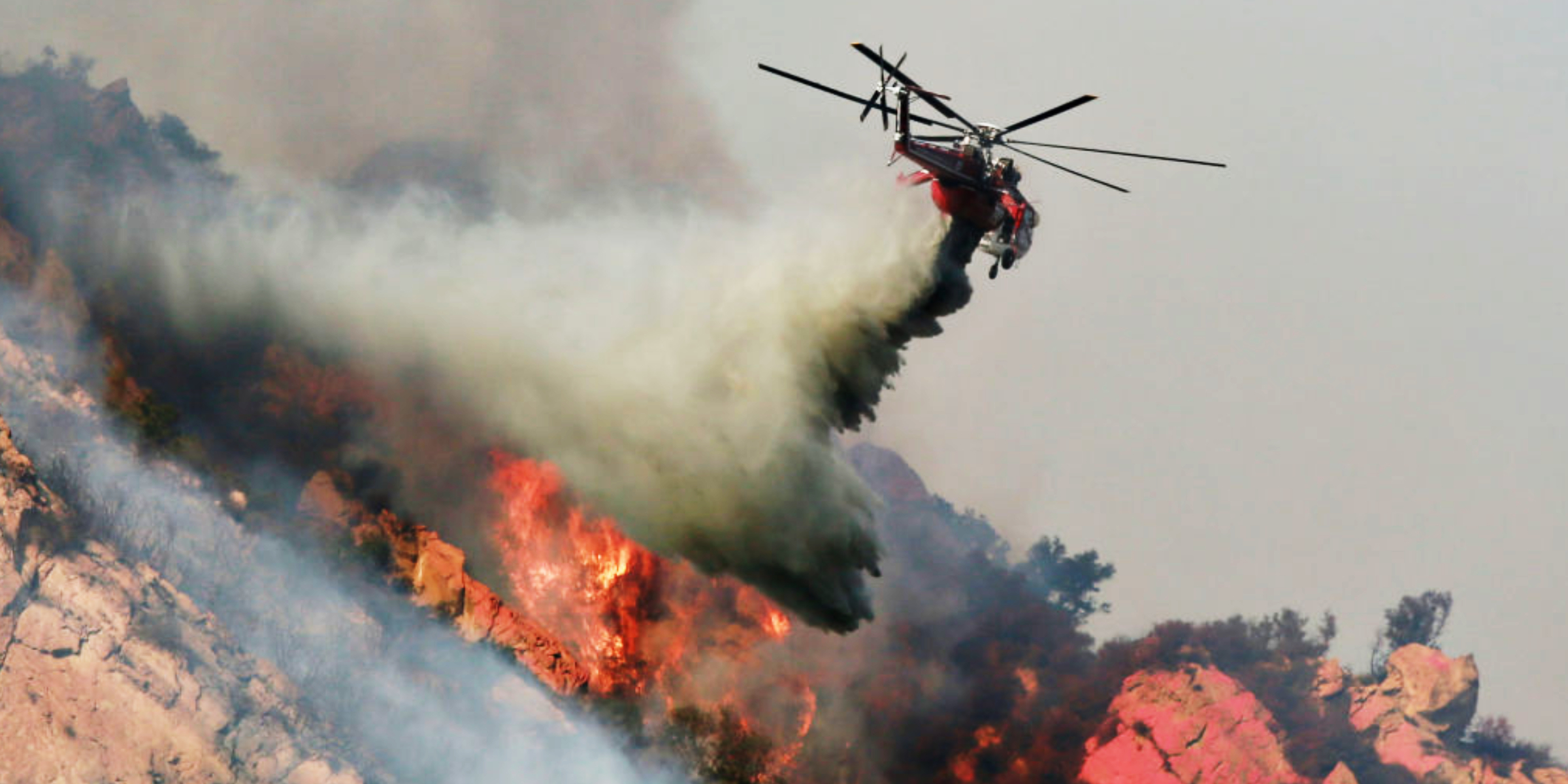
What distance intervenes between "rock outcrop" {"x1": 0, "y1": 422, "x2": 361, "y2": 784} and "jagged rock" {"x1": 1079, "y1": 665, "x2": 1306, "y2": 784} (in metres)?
41.8

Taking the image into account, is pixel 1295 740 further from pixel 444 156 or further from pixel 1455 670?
pixel 444 156

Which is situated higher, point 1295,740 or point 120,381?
point 1295,740

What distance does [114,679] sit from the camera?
5375 centimetres

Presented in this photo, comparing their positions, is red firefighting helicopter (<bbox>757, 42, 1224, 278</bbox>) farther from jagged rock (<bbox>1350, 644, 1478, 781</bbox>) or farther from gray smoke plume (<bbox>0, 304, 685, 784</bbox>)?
jagged rock (<bbox>1350, 644, 1478, 781</bbox>)

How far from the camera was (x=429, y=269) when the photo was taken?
2613 inches

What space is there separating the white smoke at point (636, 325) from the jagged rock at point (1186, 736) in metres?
31.7

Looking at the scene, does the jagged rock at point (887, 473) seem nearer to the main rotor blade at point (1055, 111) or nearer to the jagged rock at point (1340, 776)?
the jagged rock at point (1340, 776)

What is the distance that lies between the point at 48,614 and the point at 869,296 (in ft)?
105

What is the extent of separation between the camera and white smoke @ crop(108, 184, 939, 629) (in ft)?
172

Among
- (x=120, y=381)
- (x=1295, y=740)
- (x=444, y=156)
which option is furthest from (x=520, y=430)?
(x=1295, y=740)

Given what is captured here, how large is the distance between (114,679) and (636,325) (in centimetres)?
2371

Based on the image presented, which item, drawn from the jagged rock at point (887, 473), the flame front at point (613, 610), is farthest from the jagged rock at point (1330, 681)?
the flame front at point (613, 610)

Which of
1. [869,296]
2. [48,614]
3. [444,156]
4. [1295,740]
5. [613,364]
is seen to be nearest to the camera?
[869,296]

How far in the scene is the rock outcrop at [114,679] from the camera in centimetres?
5122
